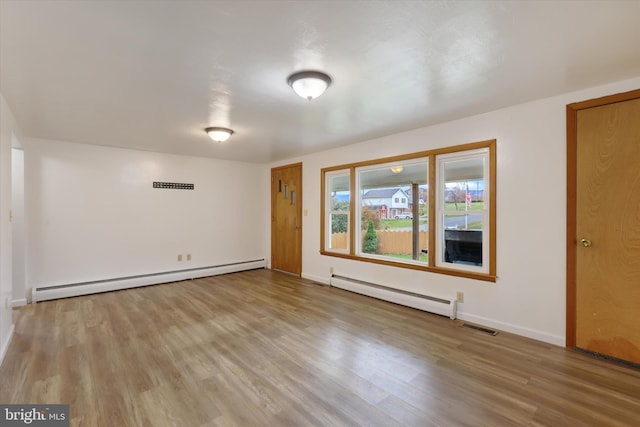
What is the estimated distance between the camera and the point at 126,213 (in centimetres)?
488

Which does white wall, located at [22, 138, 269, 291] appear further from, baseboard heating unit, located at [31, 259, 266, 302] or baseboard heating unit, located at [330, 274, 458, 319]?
baseboard heating unit, located at [330, 274, 458, 319]

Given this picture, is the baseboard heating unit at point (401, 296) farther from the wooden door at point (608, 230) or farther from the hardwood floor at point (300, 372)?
the wooden door at point (608, 230)

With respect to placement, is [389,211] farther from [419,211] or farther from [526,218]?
[526,218]

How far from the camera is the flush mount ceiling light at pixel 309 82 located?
88.5 inches

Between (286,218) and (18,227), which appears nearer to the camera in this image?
(18,227)

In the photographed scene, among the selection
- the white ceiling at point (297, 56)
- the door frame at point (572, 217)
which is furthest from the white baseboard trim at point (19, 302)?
the door frame at point (572, 217)

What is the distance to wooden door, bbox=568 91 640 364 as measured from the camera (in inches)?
93.9

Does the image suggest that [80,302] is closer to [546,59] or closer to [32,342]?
[32,342]

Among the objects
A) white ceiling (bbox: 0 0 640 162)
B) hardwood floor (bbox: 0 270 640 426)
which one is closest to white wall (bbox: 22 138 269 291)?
hardwood floor (bbox: 0 270 640 426)

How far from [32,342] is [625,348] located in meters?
5.35

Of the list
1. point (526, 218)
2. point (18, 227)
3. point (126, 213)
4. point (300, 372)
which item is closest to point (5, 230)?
point (18, 227)

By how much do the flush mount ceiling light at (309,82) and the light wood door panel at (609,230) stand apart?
2381 millimetres

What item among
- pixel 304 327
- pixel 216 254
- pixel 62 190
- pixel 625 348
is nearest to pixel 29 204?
pixel 62 190

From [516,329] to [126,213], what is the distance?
5.76m
